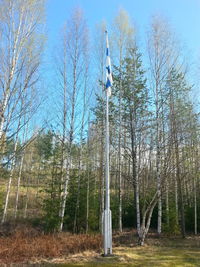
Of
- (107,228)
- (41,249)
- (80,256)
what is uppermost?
(107,228)

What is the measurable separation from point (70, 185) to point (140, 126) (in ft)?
21.0

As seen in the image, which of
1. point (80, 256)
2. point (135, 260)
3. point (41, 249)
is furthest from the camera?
point (41, 249)

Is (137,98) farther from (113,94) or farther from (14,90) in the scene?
(14,90)

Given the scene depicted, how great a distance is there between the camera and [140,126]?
378 inches

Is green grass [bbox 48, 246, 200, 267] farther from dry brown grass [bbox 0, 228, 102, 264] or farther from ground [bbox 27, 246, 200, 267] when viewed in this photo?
dry brown grass [bbox 0, 228, 102, 264]

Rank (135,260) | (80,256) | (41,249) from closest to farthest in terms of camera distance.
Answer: (135,260), (80,256), (41,249)

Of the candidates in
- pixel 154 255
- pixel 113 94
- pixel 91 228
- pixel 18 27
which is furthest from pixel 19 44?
pixel 91 228

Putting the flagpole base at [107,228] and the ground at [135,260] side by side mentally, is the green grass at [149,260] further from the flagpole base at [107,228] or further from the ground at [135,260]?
the flagpole base at [107,228]

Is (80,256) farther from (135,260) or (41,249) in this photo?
(135,260)

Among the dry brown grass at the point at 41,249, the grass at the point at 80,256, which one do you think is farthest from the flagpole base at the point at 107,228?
the dry brown grass at the point at 41,249

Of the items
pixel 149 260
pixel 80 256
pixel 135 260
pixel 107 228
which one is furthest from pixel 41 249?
pixel 149 260

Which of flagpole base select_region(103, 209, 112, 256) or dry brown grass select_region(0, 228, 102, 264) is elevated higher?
flagpole base select_region(103, 209, 112, 256)

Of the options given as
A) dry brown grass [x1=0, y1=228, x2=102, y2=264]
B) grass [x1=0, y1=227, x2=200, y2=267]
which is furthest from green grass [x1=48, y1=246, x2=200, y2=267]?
dry brown grass [x1=0, y1=228, x2=102, y2=264]

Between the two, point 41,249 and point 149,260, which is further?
point 41,249
